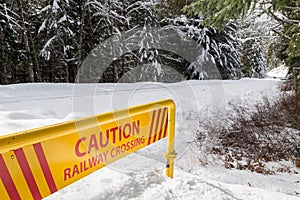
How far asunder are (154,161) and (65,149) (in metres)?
2.34

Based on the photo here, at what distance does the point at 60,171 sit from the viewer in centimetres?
178

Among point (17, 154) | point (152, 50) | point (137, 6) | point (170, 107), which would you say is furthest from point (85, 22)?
point (17, 154)

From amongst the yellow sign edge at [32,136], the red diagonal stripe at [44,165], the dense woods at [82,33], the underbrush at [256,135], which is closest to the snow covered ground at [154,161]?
the underbrush at [256,135]

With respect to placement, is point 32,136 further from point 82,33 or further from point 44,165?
point 82,33

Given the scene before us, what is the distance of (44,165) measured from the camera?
5.41ft

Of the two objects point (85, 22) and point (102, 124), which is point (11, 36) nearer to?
point (85, 22)

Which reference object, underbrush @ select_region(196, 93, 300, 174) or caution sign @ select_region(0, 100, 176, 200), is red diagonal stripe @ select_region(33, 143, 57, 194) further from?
underbrush @ select_region(196, 93, 300, 174)

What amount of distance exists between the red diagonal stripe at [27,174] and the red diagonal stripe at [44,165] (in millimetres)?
85

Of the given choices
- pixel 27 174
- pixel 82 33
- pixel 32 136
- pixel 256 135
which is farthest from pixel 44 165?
pixel 82 33

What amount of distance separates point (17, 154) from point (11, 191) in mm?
231

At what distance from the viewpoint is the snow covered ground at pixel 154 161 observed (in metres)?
2.74

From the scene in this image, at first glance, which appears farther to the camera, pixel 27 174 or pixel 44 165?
pixel 44 165

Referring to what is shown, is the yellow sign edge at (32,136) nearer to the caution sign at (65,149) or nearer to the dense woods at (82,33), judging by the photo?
the caution sign at (65,149)

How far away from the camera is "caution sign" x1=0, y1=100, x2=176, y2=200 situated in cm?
145
